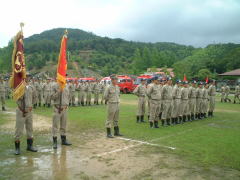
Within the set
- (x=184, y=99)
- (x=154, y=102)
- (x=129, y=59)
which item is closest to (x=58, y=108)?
(x=154, y=102)

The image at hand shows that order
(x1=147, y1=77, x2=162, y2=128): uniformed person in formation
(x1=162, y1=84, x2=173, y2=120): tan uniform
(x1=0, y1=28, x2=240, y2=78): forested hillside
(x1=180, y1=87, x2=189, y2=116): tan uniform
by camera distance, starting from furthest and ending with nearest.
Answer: (x1=0, y1=28, x2=240, y2=78): forested hillside → (x1=180, y1=87, x2=189, y2=116): tan uniform → (x1=162, y1=84, x2=173, y2=120): tan uniform → (x1=147, y1=77, x2=162, y2=128): uniformed person in formation

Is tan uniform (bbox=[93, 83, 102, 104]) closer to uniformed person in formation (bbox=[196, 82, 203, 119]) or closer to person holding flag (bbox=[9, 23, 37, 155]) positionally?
uniformed person in formation (bbox=[196, 82, 203, 119])

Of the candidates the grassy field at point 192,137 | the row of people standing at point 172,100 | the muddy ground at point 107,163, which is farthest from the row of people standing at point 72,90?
the muddy ground at point 107,163

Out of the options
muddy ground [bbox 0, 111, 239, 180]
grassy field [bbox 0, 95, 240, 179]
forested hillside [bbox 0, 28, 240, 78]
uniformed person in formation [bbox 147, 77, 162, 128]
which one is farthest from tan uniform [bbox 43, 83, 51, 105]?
forested hillside [bbox 0, 28, 240, 78]

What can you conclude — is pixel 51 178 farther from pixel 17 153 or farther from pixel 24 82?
pixel 24 82

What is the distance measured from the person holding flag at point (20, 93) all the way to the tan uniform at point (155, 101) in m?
4.91

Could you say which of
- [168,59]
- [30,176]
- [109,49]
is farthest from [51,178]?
[109,49]

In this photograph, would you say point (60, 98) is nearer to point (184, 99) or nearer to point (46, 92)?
point (184, 99)

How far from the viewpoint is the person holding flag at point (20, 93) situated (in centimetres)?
679

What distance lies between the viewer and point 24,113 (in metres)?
6.89

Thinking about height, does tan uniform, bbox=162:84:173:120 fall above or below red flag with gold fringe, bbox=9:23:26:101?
below

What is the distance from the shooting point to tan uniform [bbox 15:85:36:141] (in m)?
6.79

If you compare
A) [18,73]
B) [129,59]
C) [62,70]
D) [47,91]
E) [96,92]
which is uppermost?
[129,59]

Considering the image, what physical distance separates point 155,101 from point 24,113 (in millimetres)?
5234
